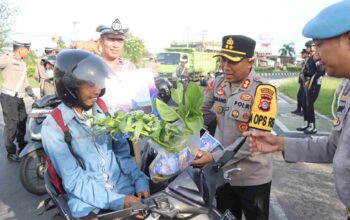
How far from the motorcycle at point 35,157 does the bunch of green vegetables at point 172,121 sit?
307 cm

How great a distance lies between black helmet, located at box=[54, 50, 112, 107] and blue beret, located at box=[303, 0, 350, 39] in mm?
1210

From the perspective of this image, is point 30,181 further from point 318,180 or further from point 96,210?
point 318,180

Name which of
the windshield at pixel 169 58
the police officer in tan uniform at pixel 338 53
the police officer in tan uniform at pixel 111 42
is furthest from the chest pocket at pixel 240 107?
the windshield at pixel 169 58

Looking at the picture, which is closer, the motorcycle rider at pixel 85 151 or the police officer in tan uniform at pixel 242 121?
the motorcycle rider at pixel 85 151

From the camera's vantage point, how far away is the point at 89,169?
2049 millimetres

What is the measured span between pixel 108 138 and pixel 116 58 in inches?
68.1

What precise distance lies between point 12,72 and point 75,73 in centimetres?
419

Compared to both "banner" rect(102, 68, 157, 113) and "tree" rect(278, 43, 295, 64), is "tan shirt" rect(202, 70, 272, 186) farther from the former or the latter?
"tree" rect(278, 43, 295, 64)

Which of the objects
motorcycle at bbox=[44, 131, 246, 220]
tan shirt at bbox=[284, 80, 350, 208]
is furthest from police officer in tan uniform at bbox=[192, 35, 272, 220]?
motorcycle at bbox=[44, 131, 246, 220]

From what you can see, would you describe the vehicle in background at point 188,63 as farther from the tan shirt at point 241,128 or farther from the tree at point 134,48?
the tan shirt at point 241,128

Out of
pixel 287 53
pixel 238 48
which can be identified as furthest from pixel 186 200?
pixel 287 53

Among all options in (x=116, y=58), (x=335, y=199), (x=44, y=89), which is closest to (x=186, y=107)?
(x=116, y=58)

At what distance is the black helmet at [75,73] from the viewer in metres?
2.04

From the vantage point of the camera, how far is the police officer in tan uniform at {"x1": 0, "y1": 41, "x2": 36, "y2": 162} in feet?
18.4
